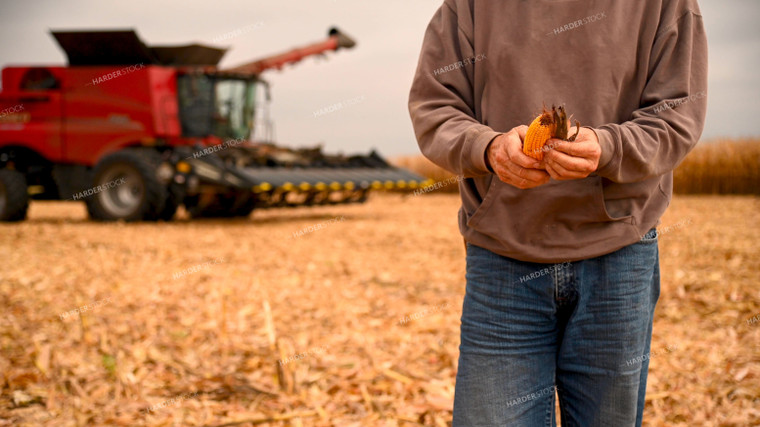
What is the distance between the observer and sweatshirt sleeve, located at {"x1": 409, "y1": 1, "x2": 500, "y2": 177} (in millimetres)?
1542

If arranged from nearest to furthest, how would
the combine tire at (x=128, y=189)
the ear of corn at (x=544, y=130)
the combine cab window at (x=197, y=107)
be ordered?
the ear of corn at (x=544, y=130)
the combine tire at (x=128, y=189)
the combine cab window at (x=197, y=107)

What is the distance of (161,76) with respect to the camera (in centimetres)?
1072

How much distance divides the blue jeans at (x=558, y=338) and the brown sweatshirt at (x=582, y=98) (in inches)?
2.3

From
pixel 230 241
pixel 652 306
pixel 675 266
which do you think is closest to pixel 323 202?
pixel 230 241

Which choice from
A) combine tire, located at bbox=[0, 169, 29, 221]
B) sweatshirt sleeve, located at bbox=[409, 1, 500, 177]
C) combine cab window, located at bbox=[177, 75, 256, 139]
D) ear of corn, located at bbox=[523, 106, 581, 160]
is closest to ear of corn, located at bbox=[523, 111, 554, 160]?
ear of corn, located at bbox=[523, 106, 581, 160]

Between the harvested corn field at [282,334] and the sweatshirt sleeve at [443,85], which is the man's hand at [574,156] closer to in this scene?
the sweatshirt sleeve at [443,85]

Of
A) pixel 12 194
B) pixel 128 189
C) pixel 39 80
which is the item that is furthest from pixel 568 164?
pixel 39 80

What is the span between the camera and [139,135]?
10648mm

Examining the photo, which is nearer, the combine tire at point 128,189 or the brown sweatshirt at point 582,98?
the brown sweatshirt at point 582,98

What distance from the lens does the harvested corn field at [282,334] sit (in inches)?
113

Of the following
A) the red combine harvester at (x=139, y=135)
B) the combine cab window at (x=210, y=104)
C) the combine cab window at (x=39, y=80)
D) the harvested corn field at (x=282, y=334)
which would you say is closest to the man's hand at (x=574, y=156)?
the harvested corn field at (x=282, y=334)

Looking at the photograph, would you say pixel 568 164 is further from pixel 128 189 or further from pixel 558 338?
pixel 128 189

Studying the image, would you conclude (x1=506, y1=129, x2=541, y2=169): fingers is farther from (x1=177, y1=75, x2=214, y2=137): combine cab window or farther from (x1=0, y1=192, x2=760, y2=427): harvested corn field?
(x1=177, y1=75, x2=214, y2=137): combine cab window

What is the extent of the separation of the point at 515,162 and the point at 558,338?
1.78 ft
